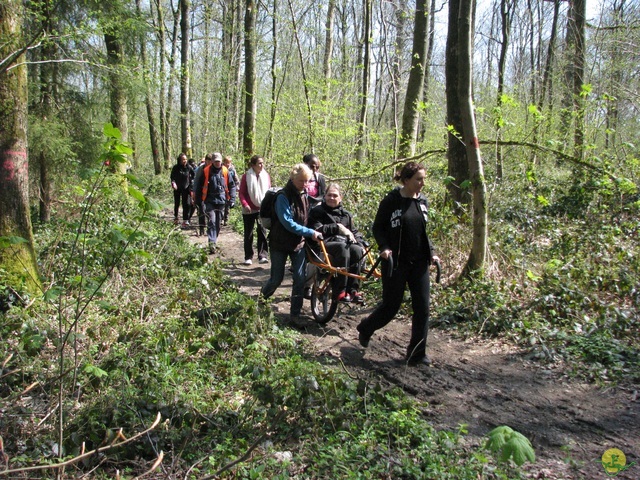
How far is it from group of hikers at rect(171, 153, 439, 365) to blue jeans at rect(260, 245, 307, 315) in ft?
0.04

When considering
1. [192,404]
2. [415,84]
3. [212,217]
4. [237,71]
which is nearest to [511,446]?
[192,404]

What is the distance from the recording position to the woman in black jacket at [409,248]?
491cm

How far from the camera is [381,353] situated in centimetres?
558

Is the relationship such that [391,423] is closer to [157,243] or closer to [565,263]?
[565,263]

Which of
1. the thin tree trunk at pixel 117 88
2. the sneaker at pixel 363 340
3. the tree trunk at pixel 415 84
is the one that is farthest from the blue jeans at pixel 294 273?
the thin tree trunk at pixel 117 88

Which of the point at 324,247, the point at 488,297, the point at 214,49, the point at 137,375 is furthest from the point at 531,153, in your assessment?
the point at 214,49

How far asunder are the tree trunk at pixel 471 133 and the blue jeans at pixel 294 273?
250cm

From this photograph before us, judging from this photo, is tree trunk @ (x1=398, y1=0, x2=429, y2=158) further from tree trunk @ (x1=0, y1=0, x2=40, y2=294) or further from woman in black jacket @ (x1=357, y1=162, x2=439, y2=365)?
tree trunk @ (x1=0, y1=0, x2=40, y2=294)

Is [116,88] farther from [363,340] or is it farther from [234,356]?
[363,340]

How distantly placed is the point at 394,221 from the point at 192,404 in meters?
2.57

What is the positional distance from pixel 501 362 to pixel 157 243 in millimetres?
6122

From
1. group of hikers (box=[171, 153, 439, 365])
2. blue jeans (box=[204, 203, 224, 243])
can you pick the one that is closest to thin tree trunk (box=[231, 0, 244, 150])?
blue jeans (box=[204, 203, 224, 243])

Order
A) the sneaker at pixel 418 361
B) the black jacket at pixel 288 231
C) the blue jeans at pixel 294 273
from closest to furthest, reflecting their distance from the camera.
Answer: the sneaker at pixel 418 361, the black jacket at pixel 288 231, the blue jeans at pixel 294 273

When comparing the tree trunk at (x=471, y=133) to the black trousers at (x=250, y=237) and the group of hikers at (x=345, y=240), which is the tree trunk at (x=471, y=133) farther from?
the black trousers at (x=250, y=237)
